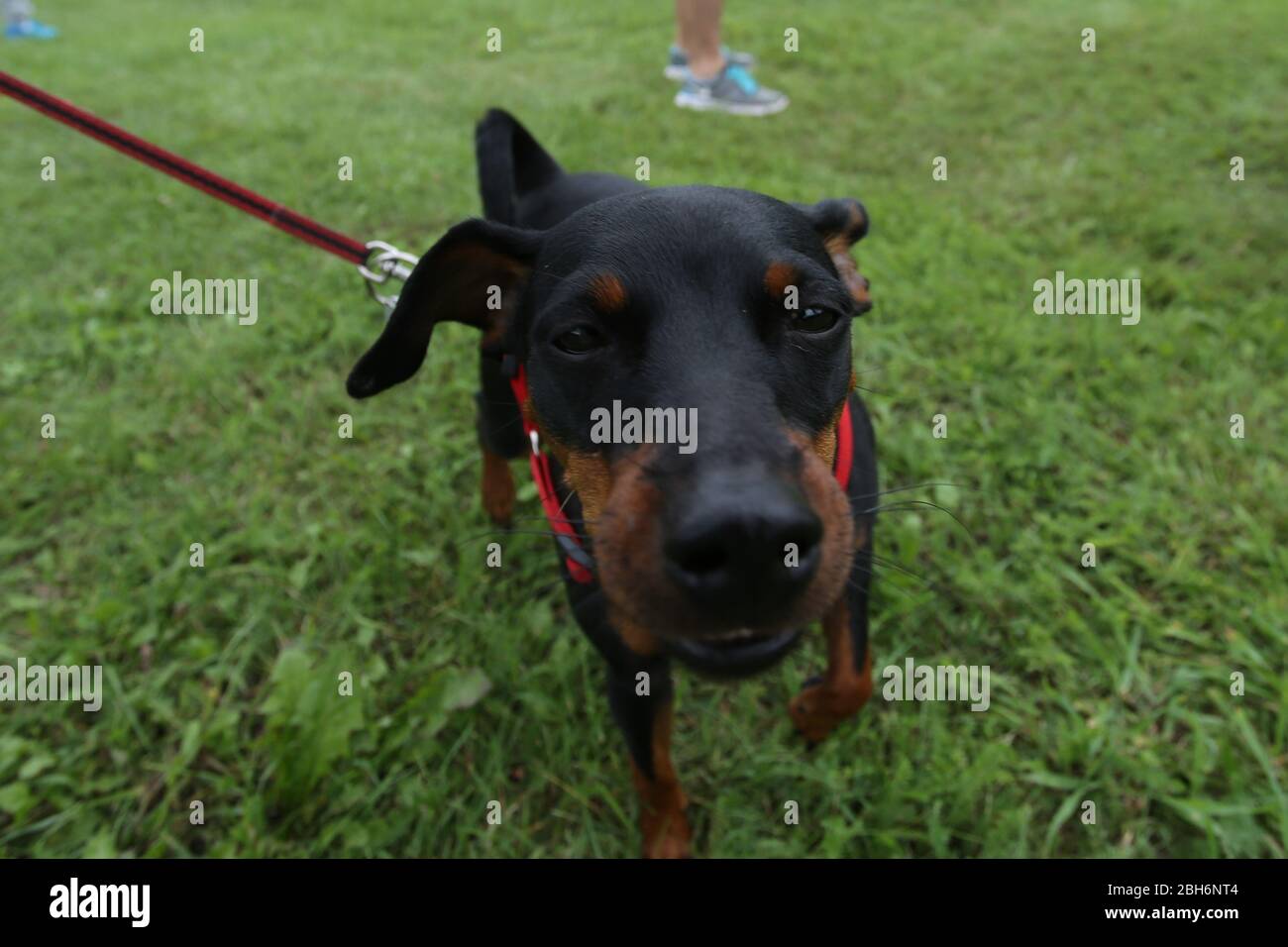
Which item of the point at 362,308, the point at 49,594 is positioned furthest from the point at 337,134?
the point at 49,594

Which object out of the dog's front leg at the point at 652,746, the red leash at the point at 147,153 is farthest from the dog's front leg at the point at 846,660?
the red leash at the point at 147,153

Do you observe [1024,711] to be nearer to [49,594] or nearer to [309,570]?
[309,570]

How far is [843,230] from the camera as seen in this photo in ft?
7.22

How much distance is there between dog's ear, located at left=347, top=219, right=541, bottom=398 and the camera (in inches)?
76.6

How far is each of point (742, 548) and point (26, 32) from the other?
50.8ft

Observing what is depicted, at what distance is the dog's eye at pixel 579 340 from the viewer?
1.71 meters

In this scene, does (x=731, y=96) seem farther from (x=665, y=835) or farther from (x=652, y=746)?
(x=665, y=835)

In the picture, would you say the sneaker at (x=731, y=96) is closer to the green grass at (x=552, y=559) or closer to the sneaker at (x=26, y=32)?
the green grass at (x=552, y=559)

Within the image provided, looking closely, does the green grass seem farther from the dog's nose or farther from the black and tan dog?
the dog's nose

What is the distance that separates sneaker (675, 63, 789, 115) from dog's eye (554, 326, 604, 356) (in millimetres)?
5763

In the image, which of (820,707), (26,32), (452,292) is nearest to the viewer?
(452,292)

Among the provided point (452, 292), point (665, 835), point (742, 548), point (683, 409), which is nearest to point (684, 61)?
point (452, 292)

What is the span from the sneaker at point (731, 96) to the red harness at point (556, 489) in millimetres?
5302

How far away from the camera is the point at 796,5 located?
8672 millimetres
